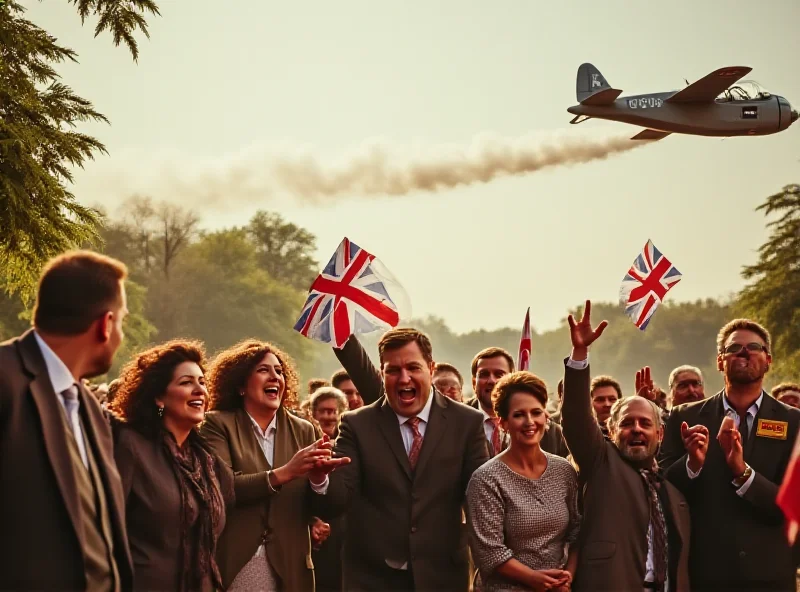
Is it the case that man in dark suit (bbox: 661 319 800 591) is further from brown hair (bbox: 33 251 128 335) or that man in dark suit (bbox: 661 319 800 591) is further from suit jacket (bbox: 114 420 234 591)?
brown hair (bbox: 33 251 128 335)

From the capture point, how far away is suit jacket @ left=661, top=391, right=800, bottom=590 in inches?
261

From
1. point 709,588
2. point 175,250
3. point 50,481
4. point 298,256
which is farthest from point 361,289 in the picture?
point 298,256

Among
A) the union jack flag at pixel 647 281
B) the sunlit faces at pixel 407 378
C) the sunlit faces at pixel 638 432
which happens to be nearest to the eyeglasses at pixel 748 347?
the sunlit faces at pixel 638 432

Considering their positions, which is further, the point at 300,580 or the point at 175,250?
the point at 175,250

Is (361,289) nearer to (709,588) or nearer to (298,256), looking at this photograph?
(709,588)

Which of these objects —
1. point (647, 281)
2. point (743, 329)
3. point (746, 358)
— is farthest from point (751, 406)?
point (647, 281)

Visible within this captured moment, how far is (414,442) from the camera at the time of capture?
6.61 m

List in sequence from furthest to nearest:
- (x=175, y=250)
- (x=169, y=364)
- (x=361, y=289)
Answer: (x=175, y=250) → (x=361, y=289) → (x=169, y=364)

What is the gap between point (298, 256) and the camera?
8694 centimetres

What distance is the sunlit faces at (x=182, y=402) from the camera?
19.6 feet

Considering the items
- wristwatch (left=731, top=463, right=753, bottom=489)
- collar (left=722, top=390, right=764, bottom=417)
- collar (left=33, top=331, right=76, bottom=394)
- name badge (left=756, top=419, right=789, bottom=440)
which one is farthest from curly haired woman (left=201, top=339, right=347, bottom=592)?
name badge (left=756, top=419, right=789, bottom=440)

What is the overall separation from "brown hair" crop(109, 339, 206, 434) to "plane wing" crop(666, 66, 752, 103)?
25.1m

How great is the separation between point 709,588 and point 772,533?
1.73 ft

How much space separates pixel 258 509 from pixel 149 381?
1.05 metres
